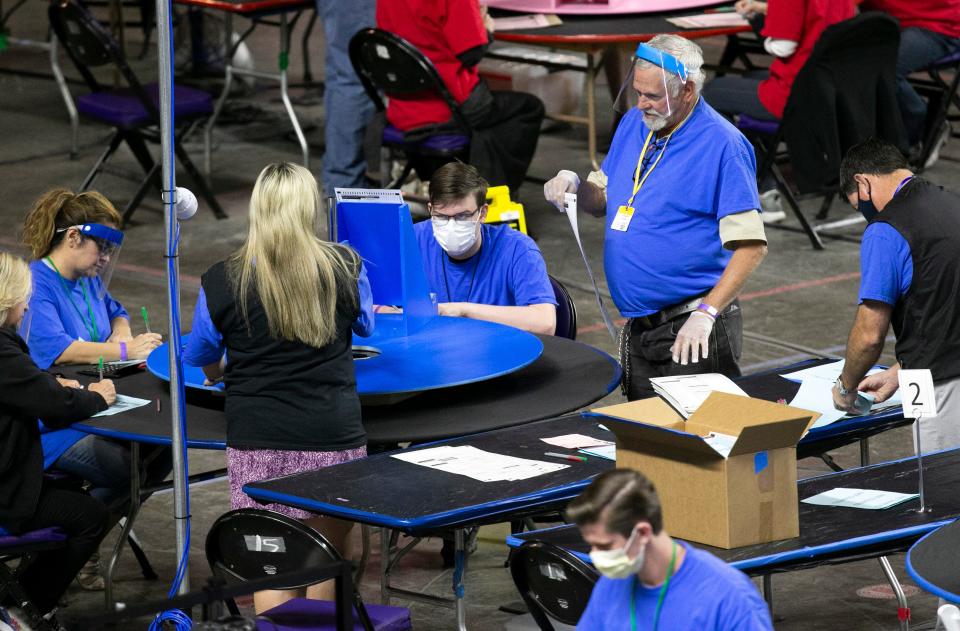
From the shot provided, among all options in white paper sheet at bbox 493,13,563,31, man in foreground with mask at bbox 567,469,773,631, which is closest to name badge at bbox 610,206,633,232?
man in foreground with mask at bbox 567,469,773,631

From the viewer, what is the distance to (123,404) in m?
4.77

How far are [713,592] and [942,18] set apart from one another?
6.88 meters

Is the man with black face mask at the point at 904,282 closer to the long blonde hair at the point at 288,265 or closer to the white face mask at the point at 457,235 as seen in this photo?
the white face mask at the point at 457,235

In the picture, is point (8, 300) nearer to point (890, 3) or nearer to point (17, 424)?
point (17, 424)

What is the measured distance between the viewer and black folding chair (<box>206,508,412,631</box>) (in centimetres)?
374

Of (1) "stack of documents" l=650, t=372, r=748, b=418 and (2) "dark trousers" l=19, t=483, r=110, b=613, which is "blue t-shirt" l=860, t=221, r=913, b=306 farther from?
(2) "dark trousers" l=19, t=483, r=110, b=613

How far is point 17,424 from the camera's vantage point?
434cm

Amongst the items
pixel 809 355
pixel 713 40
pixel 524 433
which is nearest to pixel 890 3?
pixel 809 355

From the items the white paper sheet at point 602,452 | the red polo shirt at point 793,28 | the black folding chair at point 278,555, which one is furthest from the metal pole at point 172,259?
the red polo shirt at point 793,28

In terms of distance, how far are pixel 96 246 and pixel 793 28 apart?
14.4 feet

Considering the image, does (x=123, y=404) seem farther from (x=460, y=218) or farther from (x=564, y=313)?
(x=564, y=313)

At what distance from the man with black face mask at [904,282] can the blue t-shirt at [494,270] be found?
1.21 m

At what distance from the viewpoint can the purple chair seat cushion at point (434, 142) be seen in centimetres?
815

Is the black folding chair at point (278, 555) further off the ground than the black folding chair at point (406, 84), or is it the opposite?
the black folding chair at point (406, 84)
